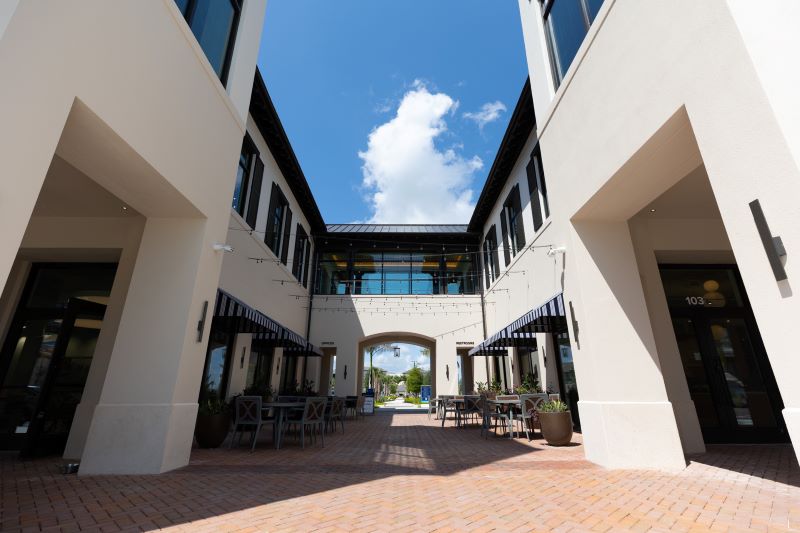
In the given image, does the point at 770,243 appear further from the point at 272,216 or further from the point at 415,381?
the point at 415,381

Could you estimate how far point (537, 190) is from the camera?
9617 mm

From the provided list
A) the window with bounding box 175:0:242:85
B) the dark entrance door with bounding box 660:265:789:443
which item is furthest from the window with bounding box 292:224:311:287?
the dark entrance door with bounding box 660:265:789:443

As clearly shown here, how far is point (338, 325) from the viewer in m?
15.7

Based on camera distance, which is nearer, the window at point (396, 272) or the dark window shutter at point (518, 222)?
the dark window shutter at point (518, 222)

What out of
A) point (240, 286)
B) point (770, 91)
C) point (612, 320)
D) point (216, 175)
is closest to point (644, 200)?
point (612, 320)

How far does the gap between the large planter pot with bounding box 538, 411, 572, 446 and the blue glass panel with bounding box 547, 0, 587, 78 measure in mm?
5824

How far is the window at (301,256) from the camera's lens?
14.2 m

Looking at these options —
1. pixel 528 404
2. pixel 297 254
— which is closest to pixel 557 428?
pixel 528 404

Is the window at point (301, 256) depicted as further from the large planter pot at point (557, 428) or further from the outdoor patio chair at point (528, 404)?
the large planter pot at point (557, 428)

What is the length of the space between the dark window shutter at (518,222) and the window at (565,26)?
4.77 meters

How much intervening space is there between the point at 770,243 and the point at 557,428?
16.1 feet

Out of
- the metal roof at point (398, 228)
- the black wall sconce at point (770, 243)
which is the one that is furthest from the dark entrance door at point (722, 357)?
the metal roof at point (398, 228)

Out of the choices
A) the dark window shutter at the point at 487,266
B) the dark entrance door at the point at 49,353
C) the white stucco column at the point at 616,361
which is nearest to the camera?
the white stucco column at the point at 616,361

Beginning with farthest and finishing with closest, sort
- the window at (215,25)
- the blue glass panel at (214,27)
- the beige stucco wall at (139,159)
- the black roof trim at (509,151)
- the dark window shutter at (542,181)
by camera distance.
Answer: the black roof trim at (509,151)
the dark window shutter at (542,181)
the blue glass panel at (214,27)
the window at (215,25)
the beige stucco wall at (139,159)
